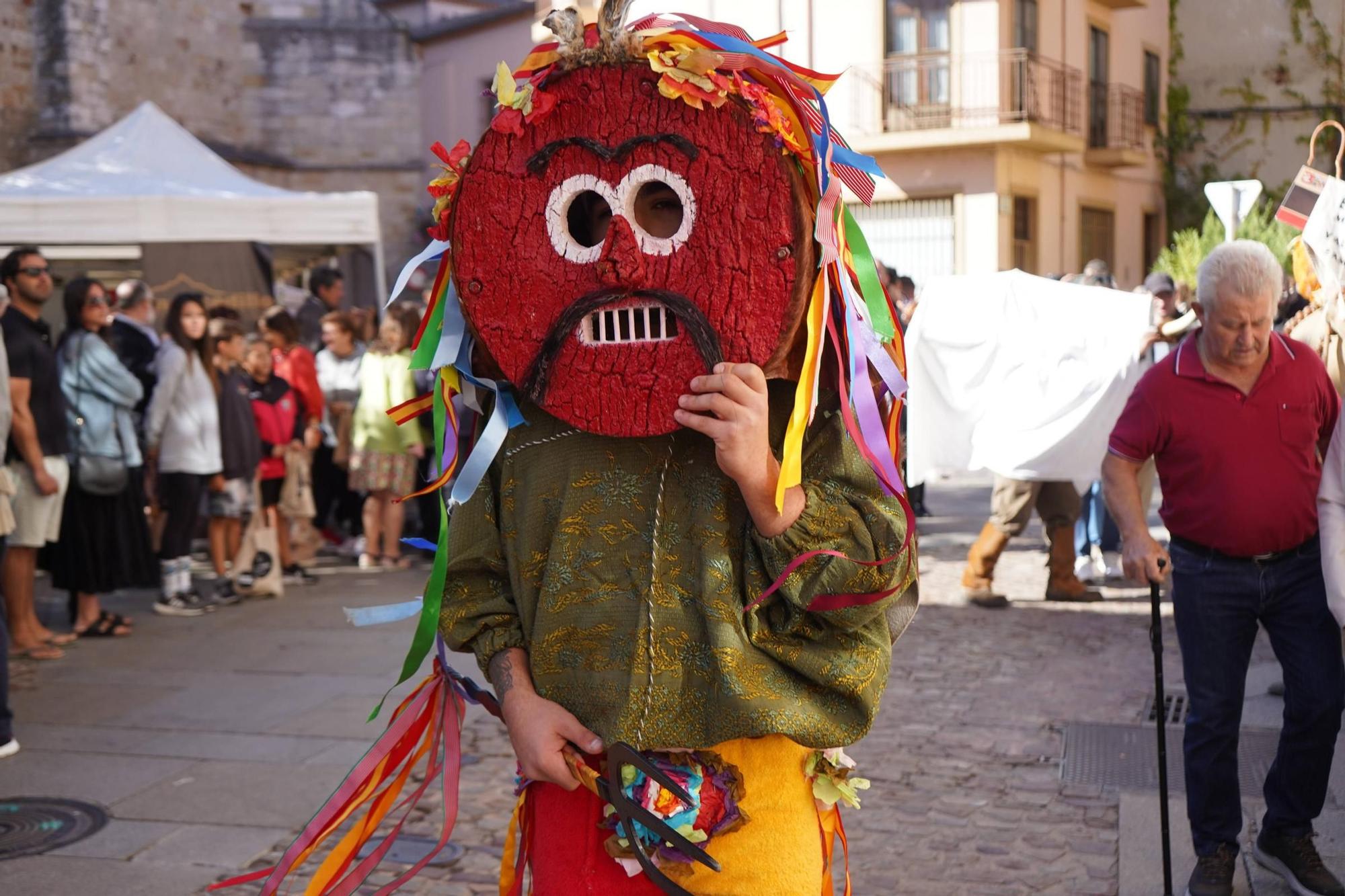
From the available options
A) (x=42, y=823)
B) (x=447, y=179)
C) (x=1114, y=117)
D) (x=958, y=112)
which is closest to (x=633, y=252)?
(x=447, y=179)

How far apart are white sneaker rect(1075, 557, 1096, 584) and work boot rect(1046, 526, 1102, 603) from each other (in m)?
0.61

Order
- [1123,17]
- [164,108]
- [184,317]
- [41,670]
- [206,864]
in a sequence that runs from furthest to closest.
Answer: [1123,17], [164,108], [184,317], [41,670], [206,864]

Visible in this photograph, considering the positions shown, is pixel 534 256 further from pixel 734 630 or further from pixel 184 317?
pixel 184 317

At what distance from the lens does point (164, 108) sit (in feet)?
74.5

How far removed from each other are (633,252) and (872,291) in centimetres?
48

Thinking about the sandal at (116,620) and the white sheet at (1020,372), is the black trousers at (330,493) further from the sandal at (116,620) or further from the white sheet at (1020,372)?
the white sheet at (1020,372)

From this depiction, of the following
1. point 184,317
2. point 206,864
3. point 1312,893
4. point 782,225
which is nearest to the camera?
point 782,225

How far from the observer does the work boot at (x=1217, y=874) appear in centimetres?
397

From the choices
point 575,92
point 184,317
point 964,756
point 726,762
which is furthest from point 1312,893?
point 184,317

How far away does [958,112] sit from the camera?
21891 millimetres

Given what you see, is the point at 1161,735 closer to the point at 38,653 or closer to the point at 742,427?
the point at 742,427

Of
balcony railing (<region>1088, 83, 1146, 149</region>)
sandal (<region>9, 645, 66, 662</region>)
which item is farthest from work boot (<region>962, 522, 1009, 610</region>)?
balcony railing (<region>1088, 83, 1146, 149</region>)

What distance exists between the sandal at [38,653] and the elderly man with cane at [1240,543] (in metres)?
5.36

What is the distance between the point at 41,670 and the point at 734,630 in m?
5.78
